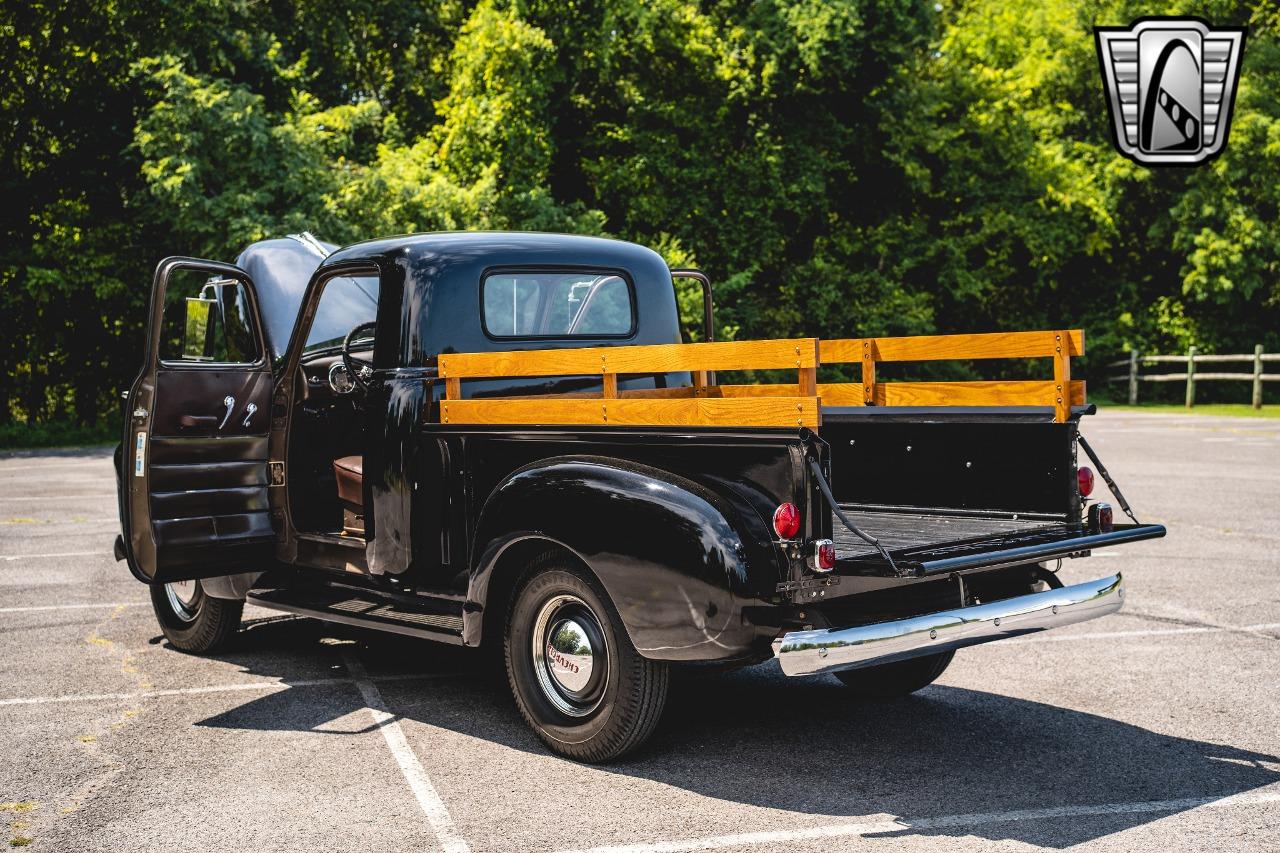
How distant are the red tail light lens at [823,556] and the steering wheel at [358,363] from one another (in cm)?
238

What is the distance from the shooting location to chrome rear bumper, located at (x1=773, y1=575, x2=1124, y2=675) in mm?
4023

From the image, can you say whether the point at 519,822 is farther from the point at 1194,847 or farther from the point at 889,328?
the point at 889,328

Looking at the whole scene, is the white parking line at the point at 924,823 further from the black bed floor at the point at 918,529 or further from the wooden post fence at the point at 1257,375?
the wooden post fence at the point at 1257,375

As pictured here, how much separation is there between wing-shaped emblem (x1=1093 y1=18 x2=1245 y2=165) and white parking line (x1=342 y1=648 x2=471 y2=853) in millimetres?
17651

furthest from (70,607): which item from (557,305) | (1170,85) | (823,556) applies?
(1170,85)

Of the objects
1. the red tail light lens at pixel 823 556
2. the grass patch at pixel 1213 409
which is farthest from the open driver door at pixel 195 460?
the grass patch at pixel 1213 409

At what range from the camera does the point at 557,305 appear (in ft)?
20.7

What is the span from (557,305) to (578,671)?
2.14 metres

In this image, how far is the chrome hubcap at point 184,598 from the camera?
6770 mm

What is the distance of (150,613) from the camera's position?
7.93m

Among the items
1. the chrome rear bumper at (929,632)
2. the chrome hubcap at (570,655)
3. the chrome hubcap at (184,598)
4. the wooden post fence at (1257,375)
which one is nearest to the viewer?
the chrome rear bumper at (929,632)

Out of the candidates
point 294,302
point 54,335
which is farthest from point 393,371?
point 54,335

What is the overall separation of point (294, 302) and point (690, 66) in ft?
81.7

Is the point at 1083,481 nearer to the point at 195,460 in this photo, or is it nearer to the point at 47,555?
the point at 195,460
